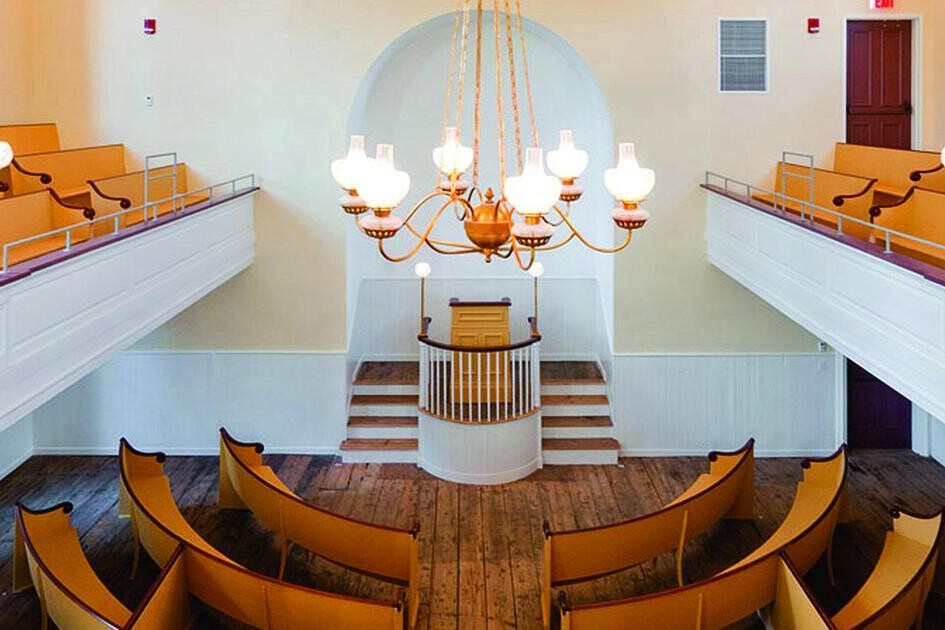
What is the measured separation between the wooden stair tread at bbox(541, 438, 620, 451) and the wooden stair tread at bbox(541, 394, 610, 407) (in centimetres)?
48

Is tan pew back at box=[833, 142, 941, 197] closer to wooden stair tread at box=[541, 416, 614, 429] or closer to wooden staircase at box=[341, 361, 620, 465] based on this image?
wooden staircase at box=[341, 361, 620, 465]

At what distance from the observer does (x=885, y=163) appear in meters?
8.76

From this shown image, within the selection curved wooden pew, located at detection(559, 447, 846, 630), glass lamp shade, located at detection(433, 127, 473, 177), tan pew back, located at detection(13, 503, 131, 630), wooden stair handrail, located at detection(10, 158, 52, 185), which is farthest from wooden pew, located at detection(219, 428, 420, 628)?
wooden stair handrail, located at detection(10, 158, 52, 185)

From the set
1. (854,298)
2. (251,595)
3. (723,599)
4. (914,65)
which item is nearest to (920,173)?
(854,298)

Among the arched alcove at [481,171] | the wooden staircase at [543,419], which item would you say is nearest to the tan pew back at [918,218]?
the arched alcove at [481,171]

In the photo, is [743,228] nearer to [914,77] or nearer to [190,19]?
[914,77]

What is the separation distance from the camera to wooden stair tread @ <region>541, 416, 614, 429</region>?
10.4 meters

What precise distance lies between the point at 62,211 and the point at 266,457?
425 centimetres

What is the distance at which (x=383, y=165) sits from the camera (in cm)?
448

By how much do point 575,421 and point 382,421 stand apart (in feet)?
7.63

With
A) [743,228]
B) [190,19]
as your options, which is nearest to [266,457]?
[190,19]

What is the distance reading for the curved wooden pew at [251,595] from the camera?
18.2 feet

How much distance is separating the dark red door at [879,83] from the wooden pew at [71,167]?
851 cm

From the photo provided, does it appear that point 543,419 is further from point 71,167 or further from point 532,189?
point 532,189
